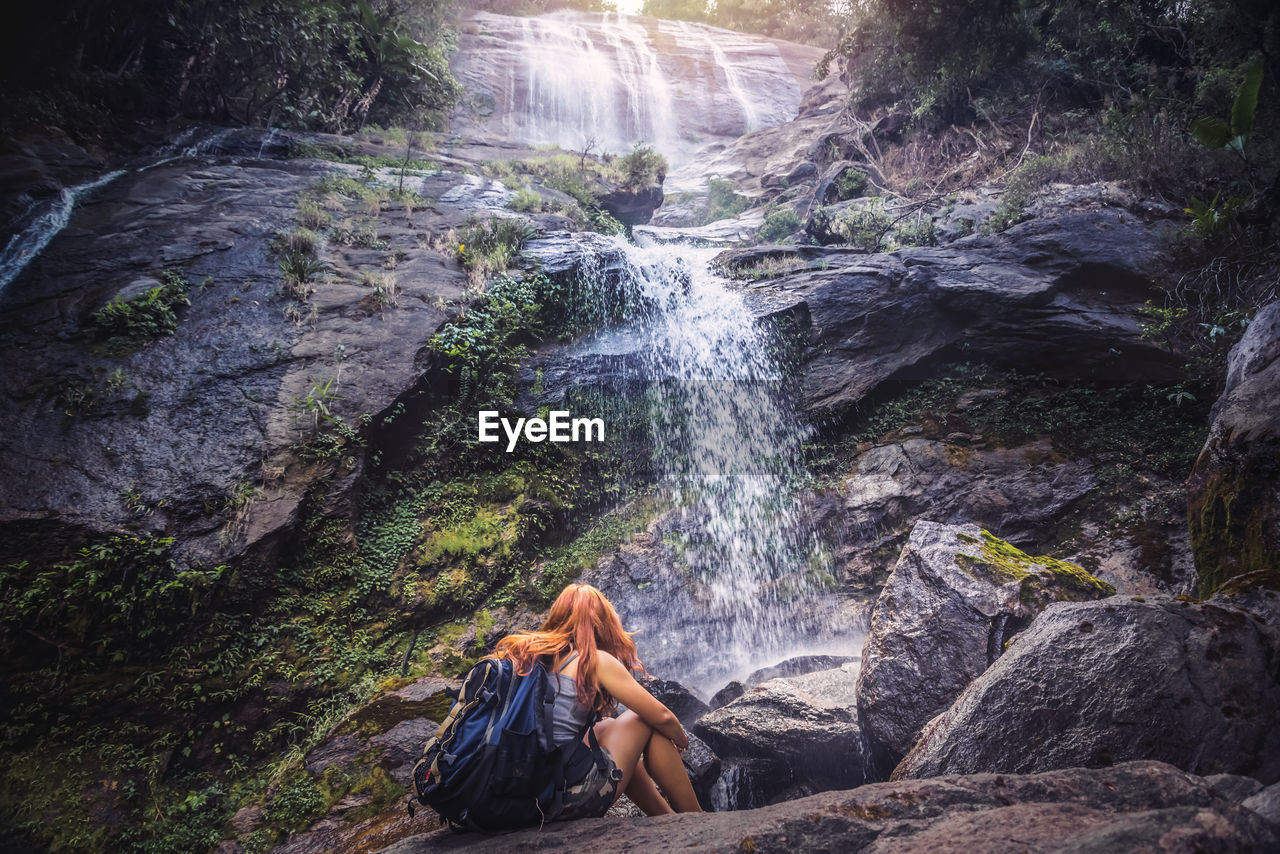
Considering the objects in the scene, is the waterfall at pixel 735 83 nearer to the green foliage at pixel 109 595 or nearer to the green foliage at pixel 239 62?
the green foliage at pixel 239 62

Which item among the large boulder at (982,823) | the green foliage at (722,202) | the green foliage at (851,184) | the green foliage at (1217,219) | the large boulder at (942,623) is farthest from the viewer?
the green foliage at (722,202)

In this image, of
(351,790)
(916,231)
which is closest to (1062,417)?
(916,231)

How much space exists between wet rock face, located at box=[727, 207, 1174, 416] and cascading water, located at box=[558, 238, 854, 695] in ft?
3.53

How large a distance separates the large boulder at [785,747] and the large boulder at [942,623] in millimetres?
282

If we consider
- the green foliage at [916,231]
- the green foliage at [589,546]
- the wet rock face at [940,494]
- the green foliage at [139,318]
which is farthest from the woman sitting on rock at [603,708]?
the green foliage at [916,231]

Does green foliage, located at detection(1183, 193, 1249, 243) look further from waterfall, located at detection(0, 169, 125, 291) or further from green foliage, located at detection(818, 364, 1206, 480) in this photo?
waterfall, located at detection(0, 169, 125, 291)

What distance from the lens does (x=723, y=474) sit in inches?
336

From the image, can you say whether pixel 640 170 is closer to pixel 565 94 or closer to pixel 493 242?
pixel 493 242

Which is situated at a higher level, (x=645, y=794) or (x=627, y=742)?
(x=627, y=742)

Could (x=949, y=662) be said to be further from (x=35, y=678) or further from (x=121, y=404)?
(x=121, y=404)

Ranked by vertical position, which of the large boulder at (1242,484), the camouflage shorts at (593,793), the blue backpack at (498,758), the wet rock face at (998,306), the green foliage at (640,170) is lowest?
the camouflage shorts at (593,793)

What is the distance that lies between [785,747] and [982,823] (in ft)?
9.50

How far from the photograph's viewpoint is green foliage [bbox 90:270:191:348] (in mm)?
5969

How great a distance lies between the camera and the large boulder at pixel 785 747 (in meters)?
4.31
